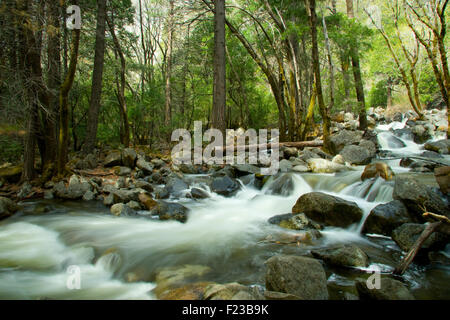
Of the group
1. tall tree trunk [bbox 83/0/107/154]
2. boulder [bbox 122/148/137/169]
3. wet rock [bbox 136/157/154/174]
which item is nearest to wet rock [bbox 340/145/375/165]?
wet rock [bbox 136/157/154/174]

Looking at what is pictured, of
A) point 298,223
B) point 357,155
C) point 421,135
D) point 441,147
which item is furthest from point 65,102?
point 421,135

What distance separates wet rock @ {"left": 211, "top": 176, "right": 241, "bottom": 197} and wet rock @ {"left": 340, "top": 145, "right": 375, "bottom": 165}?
3.78 m

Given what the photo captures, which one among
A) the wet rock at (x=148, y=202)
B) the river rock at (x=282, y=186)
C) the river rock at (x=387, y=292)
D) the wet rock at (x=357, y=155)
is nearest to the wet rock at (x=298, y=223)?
the river rock at (x=282, y=186)

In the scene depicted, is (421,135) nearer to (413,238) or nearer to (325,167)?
(325,167)

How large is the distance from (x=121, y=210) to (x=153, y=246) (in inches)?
68.9

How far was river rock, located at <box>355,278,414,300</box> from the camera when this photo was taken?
83.7 inches

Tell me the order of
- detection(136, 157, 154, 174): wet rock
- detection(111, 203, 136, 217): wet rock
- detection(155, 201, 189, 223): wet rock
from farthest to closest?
detection(136, 157, 154, 174): wet rock
detection(111, 203, 136, 217): wet rock
detection(155, 201, 189, 223): wet rock

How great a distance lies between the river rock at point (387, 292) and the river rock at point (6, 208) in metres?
5.91

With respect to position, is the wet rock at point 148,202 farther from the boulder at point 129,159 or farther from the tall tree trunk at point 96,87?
the tall tree trunk at point 96,87

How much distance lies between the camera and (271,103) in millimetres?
24203

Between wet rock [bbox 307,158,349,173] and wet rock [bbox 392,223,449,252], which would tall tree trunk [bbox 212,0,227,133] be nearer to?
wet rock [bbox 307,158,349,173]

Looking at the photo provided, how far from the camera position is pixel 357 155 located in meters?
8.27

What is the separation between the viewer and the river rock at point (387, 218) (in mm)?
3828

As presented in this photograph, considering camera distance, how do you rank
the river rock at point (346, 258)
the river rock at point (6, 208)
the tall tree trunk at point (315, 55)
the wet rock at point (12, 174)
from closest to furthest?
the river rock at point (346, 258) < the river rock at point (6, 208) < the wet rock at point (12, 174) < the tall tree trunk at point (315, 55)
